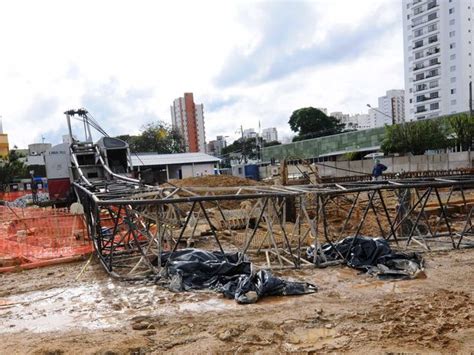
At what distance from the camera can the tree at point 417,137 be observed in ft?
114

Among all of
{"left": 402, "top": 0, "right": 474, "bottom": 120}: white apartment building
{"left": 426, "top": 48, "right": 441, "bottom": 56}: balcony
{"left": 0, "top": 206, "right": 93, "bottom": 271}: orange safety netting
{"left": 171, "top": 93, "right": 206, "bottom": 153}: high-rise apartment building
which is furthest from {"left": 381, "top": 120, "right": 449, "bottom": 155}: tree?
{"left": 171, "top": 93, "right": 206, "bottom": 153}: high-rise apartment building

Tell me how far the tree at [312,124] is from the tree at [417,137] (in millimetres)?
34786

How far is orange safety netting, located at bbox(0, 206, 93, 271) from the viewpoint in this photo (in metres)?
9.29

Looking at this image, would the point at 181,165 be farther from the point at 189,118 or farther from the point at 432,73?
the point at 432,73

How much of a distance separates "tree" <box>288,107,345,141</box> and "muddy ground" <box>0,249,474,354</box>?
216 ft

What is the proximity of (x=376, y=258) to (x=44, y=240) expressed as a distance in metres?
8.48

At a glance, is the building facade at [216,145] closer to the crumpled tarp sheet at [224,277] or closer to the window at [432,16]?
the window at [432,16]

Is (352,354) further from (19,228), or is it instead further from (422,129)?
(422,129)

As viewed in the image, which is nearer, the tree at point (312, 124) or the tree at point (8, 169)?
the tree at point (8, 169)

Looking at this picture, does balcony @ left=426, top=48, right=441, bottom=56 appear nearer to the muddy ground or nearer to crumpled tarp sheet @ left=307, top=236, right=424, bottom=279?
crumpled tarp sheet @ left=307, top=236, right=424, bottom=279

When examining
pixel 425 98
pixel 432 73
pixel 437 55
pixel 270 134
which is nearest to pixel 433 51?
pixel 437 55

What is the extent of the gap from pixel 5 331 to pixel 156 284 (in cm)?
235

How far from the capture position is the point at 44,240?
10875 millimetres

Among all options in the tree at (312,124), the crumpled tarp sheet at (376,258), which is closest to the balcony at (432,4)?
the tree at (312,124)
